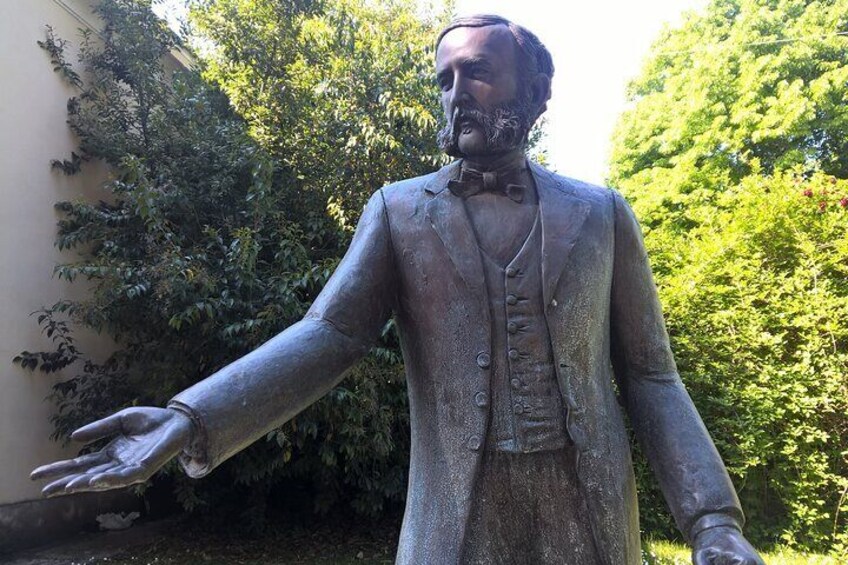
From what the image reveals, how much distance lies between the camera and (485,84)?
1.86 metres

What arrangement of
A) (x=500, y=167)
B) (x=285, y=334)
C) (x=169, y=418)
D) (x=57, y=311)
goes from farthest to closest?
1. (x=57, y=311)
2. (x=500, y=167)
3. (x=285, y=334)
4. (x=169, y=418)

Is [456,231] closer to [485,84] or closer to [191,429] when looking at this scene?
[485,84]

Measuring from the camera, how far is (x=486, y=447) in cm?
169

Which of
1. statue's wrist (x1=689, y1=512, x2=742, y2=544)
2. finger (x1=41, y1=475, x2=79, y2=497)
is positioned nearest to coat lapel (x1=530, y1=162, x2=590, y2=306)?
statue's wrist (x1=689, y1=512, x2=742, y2=544)

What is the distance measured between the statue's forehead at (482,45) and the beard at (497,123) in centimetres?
13

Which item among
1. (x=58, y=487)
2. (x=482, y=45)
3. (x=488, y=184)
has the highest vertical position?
(x=482, y=45)

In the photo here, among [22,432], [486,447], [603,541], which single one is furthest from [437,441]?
[22,432]

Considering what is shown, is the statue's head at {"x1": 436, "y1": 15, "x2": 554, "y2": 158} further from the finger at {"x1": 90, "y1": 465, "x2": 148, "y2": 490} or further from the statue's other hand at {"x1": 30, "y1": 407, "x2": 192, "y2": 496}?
the finger at {"x1": 90, "y1": 465, "x2": 148, "y2": 490}

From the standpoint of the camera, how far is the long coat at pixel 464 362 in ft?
5.34

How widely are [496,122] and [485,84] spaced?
4.5 inches

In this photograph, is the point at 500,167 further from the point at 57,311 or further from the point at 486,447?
the point at 57,311

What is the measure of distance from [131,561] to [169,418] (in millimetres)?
7071

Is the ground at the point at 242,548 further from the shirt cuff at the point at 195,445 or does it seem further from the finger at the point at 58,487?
the finger at the point at 58,487

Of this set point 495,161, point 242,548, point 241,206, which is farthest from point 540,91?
point 242,548
